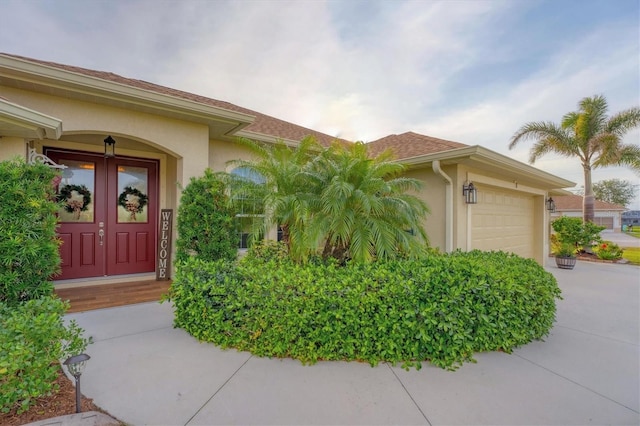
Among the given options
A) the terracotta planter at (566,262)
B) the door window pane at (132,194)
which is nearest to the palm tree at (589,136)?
the terracotta planter at (566,262)

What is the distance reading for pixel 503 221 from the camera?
859 cm

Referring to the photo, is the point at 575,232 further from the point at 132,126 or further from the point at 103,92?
the point at 103,92

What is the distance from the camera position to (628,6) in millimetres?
5598

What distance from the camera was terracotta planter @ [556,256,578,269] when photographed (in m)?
9.81

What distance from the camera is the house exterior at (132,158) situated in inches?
169

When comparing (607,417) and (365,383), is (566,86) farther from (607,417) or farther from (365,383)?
(365,383)

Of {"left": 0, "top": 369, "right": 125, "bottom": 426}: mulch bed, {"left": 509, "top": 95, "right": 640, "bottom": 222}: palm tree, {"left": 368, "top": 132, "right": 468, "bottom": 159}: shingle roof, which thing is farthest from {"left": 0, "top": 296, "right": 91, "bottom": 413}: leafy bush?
{"left": 509, "top": 95, "right": 640, "bottom": 222}: palm tree

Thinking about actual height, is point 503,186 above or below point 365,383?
above

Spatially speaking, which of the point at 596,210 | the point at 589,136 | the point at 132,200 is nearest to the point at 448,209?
the point at 132,200

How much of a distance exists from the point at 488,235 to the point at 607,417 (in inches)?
240

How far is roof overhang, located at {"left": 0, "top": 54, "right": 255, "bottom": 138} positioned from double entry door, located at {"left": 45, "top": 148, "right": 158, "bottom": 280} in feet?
5.92

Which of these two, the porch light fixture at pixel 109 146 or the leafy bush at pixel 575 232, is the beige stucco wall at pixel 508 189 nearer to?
the leafy bush at pixel 575 232

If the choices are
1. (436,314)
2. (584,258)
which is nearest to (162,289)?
(436,314)

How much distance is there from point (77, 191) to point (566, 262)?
14739 mm
